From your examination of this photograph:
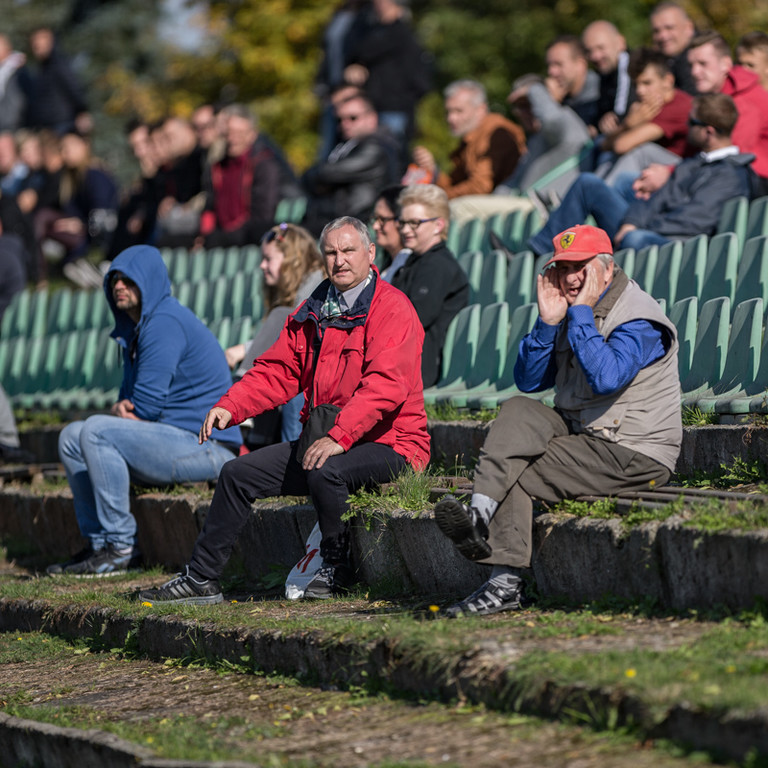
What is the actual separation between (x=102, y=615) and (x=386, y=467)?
1.38 meters

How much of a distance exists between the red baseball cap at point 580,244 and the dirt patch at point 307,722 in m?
1.71

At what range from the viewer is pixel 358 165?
10.5m

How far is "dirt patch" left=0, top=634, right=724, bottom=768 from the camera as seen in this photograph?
3.45 meters

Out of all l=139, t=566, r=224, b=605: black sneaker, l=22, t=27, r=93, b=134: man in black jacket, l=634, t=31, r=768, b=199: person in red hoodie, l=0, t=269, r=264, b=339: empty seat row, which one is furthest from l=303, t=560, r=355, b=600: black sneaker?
l=22, t=27, r=93, b=134: man in black jacket

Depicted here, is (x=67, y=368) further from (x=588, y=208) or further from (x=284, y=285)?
(x=588, y=208)

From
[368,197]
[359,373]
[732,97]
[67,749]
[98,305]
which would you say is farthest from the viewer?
[98,305]

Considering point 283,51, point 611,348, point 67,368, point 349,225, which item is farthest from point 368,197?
point 283,51

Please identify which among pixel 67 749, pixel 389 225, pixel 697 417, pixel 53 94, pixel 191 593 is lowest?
pixel 67 749

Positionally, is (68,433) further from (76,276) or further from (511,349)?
(76,276)

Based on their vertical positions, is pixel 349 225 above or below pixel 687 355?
above

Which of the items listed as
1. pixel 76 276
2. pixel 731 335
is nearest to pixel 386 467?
pixel 731 335

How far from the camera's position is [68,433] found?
7039mm

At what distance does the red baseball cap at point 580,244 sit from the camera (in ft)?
16.0

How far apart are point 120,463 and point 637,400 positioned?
119 inches
